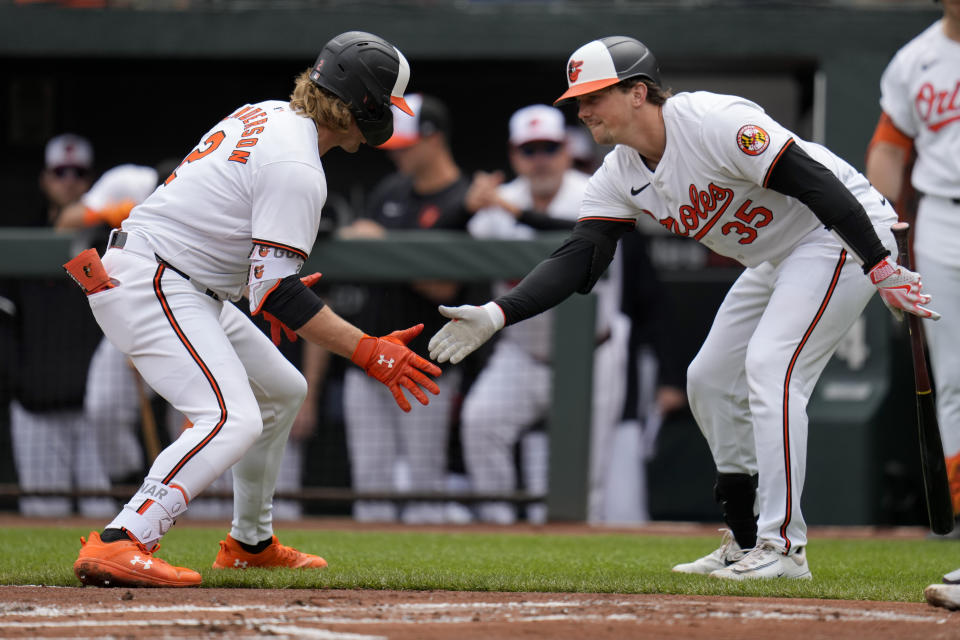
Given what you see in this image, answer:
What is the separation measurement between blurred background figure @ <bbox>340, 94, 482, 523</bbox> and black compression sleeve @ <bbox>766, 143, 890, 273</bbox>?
10.9 ft

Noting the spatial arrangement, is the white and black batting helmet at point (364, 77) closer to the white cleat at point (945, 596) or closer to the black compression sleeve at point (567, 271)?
the black compression sleeve at point (567, 271)

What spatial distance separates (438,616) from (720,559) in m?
1.57

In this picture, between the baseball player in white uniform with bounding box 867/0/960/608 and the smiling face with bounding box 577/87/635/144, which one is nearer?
the smiling face with bounding box 577/87/635/144

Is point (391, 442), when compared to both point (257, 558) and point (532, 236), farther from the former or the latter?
point (257, 558)

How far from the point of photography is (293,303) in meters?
3.99

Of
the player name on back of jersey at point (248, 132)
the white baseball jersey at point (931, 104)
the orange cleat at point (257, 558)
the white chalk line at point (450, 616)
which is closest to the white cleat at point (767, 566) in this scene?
the white chalk line at point (450, 616)

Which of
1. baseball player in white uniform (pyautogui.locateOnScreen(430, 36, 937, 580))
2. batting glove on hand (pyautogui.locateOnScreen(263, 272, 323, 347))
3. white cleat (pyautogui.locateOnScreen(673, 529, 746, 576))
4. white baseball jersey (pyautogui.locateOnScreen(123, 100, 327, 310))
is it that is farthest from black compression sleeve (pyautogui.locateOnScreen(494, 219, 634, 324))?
white cleat (pyautogui.locateOnScreen(673, 529, 746, 576))

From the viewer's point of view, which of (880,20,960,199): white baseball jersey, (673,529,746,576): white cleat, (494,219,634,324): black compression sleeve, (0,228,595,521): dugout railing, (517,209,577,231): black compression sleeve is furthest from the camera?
(517,209,577,231): black compression sleeve

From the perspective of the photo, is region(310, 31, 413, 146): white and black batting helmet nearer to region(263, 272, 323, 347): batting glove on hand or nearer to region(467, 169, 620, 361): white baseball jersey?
region(263, 272, 323, 347): batting glove on hand

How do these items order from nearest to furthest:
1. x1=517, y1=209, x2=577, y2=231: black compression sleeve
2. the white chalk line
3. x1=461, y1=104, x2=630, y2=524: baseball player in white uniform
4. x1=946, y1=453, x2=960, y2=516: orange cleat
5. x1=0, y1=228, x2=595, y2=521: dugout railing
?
the white chalk line, x1=946, y1=453, x2=960, y2=516: orange cleat, x1=0, y1=228, x2=595, y2=521: dugout railing, x1=461, y1=104, x2=630, y2=524: baseball player in white uniform, x1=517, y1=209, x2=577, y2=231: black compression sleeve

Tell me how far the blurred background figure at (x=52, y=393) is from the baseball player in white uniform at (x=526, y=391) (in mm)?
2083

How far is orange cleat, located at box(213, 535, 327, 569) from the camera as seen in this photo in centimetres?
459

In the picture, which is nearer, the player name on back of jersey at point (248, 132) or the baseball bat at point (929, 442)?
the player name on back of jersey at point (248, 132)

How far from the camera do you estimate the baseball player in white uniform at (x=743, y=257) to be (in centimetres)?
418
